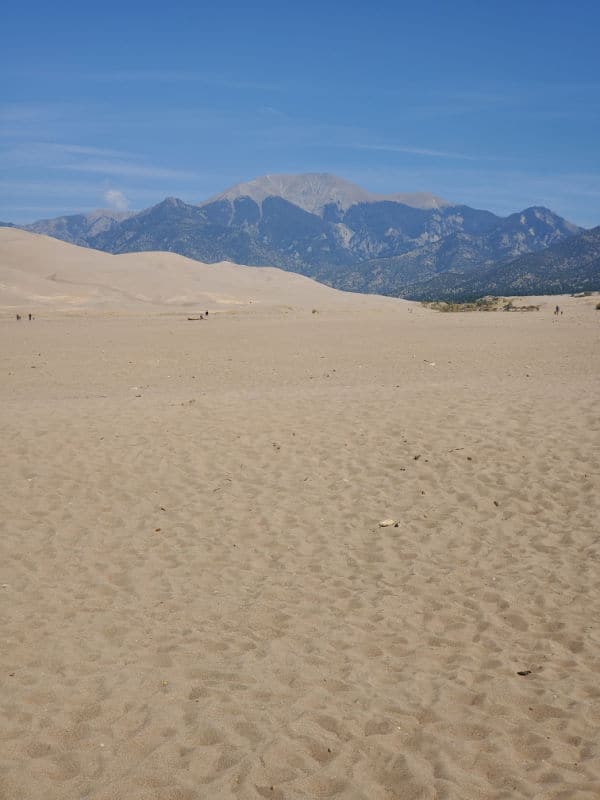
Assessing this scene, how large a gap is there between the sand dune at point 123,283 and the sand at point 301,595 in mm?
39816

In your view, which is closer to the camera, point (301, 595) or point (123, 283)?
point (301, 595)

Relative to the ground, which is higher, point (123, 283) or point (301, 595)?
point (123, 283)

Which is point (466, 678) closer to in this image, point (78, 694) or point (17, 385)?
point (78, 694)

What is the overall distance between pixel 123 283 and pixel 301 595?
197ft

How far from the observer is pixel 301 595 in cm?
637

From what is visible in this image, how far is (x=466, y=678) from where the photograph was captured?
498 cm

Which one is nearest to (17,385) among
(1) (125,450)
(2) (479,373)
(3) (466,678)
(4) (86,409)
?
(4) (86,409)

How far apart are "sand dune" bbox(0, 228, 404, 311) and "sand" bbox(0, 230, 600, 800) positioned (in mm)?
39816

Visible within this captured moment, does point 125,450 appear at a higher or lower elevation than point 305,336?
lower

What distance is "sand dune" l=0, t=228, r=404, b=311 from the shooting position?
53125 millimetres

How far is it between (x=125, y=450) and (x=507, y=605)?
6237 millimetres

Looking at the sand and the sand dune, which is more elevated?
the sand dune

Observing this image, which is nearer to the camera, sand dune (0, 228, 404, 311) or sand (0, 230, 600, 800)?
sand (0, 230, 600, 800)

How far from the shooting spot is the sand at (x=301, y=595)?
4.14 meters
